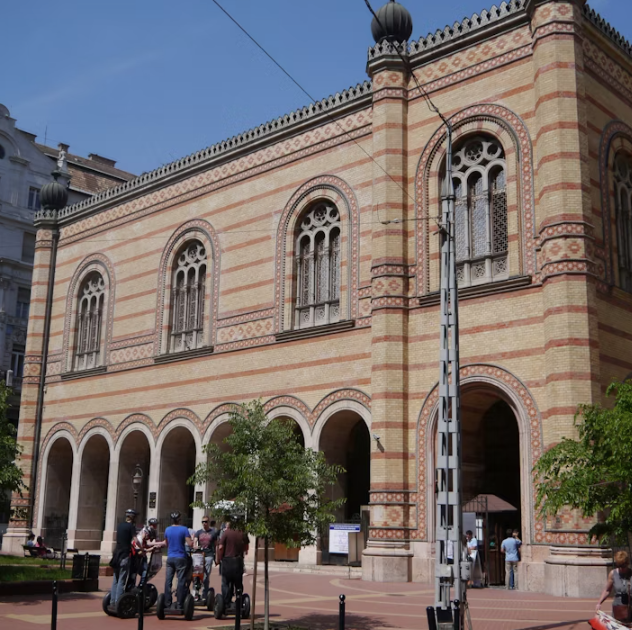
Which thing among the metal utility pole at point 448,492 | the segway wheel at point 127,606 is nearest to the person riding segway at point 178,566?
the segway wheel at point 127,606

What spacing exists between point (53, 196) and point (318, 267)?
592 inches

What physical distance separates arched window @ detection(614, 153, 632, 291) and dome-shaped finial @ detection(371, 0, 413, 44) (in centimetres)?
648

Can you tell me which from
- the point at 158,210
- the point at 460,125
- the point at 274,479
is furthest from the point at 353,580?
the point at 158,210

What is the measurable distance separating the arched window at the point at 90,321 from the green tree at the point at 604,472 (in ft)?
71.5

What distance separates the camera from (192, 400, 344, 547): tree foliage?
12.6 meters

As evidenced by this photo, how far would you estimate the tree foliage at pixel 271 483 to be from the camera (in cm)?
1264

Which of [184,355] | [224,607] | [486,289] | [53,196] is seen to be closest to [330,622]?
[224,607]

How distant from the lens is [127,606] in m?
13.3

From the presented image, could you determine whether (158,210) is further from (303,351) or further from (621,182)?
(621,182)

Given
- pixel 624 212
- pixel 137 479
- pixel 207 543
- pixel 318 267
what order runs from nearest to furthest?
pixel 207 543
pixel 624 212
pixel 318 267
pixel 137 479

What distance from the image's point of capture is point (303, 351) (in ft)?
78.0

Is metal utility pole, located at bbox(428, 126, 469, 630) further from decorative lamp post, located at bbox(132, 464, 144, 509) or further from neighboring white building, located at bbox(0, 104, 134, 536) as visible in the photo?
neighboring white building, located at bbox(0, 104, 134, 536)

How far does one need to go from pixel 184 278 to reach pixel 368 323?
872cm

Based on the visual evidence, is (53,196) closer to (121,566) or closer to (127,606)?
(121,566)
